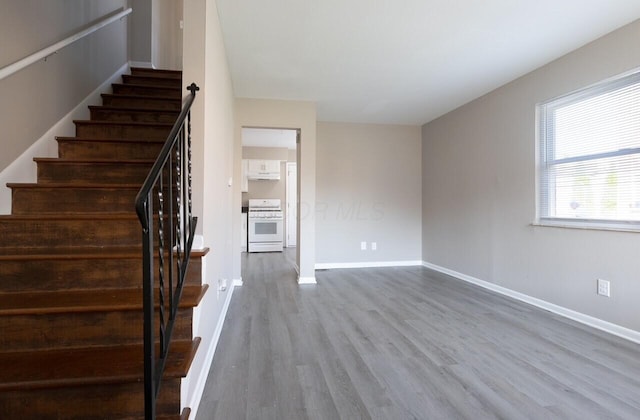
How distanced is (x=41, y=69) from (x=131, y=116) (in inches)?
23.9

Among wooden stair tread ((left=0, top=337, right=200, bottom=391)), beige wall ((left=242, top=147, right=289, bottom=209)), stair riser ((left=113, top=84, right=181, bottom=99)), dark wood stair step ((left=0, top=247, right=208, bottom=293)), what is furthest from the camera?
beige wall ((left=242, top=147, right=289, bottom=209))

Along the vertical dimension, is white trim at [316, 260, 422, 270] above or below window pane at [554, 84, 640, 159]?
below

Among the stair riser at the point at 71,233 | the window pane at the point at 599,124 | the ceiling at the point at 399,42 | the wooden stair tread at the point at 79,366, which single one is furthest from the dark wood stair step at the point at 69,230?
the window pane at the point at 599,124

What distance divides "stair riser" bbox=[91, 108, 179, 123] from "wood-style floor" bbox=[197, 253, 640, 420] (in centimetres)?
181

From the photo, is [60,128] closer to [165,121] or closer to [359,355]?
[165,121]

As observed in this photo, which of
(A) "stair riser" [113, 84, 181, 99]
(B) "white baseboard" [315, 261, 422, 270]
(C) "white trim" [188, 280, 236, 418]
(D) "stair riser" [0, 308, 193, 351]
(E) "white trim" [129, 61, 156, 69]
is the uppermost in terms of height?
(E) "white trim" [129, 61, 156, 69]

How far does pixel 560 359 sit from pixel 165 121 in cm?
340

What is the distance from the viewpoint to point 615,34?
2303mm

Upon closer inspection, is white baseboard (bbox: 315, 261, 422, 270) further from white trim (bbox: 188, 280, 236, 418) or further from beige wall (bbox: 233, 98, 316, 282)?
white trim (bbox: 188, 280, 236, 418)

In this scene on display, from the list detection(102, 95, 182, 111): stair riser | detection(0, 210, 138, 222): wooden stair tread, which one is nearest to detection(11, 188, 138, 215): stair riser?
detection(0, 210, 138, 222): wooden stair tread

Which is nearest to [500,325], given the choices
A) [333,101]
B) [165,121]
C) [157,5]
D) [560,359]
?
[560,359]

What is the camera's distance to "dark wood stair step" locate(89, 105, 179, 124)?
241 centimetres

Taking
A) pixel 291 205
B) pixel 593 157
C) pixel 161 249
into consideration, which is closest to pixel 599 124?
pixel 593 157

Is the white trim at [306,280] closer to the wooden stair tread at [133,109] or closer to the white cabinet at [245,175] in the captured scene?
the wooden stair tread at [133,109]
